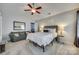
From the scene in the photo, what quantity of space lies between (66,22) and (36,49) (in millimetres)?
955

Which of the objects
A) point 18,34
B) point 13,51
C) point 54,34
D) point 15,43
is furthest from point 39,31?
point 13,51

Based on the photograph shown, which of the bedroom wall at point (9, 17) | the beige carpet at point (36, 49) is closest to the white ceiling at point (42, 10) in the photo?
the bedroom wall at point (9, 17)

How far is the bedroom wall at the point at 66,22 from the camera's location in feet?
6.25

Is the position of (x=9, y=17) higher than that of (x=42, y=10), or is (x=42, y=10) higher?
(x=42, y=10)

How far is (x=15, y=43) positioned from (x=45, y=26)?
0.80 meters

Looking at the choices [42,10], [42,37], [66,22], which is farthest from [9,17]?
[66,22]

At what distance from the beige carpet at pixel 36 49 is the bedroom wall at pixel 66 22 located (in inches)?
6.6

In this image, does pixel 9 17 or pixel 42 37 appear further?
pixel 42 37

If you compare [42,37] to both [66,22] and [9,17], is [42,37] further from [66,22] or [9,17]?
[9,17]

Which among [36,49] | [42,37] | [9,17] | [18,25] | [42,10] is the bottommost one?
[36,49]

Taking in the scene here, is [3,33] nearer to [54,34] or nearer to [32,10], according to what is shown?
[32,10]

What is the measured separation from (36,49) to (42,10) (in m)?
0.93

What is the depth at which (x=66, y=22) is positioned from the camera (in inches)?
76.5
